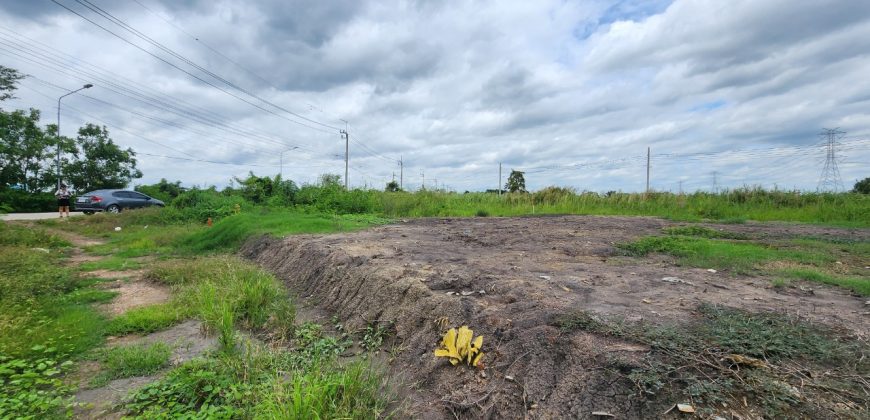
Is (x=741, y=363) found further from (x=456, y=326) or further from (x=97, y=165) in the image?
(x=97, y=165)

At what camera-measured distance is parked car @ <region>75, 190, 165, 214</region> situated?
62.3 feet

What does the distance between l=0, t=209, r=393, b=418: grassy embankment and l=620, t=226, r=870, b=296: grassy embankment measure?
443 centimetres

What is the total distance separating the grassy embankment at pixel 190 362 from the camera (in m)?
2.80

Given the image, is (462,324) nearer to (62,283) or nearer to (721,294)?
(721,294)

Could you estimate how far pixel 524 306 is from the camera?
3363mm

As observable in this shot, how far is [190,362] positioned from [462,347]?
239 cm

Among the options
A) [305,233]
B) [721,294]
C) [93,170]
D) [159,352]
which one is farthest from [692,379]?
[93,170]

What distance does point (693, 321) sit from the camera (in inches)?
112

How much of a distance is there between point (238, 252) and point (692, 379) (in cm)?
991

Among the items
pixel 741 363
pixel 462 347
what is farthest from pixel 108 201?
pixel 741 363

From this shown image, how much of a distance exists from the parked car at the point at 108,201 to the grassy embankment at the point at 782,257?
889 inches

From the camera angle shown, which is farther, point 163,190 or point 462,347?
point 163,190

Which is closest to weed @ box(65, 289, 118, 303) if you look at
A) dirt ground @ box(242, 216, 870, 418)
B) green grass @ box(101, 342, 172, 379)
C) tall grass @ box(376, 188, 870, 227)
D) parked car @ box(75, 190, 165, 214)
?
green grass @ box(101, 342, 172, 379)

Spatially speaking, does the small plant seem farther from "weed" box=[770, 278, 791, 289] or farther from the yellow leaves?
"weed" box=[770, 278, 791, 289]
